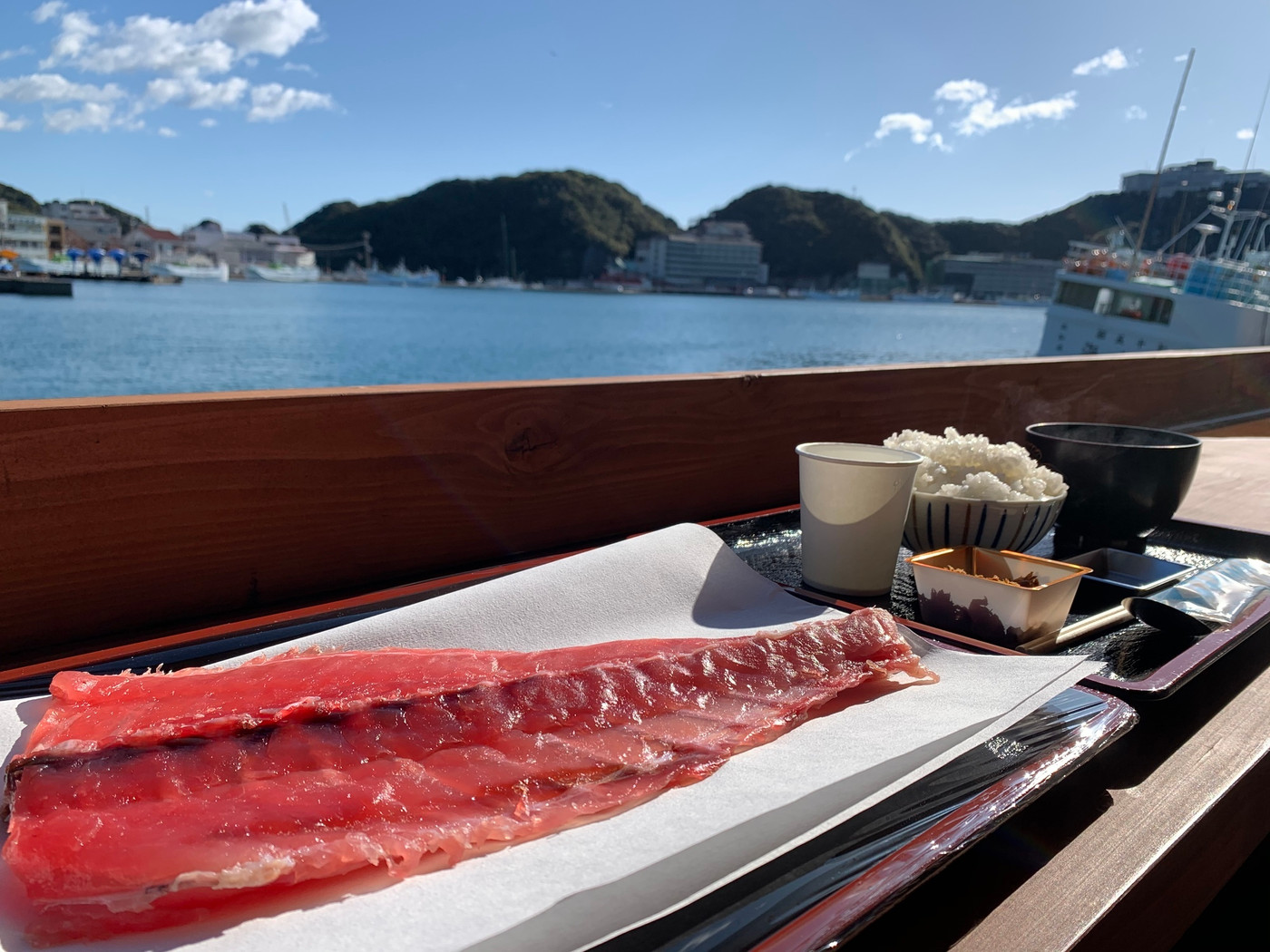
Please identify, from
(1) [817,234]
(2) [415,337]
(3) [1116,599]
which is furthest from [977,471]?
(1) [817,234]

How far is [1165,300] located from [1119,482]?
738 inches

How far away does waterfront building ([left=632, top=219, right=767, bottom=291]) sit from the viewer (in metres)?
78.5

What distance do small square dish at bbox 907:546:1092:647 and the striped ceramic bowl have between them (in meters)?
0.14

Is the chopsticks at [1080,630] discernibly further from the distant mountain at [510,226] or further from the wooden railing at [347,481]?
the distant mountain at [510,226]

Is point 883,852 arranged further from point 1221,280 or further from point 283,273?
point 283,273

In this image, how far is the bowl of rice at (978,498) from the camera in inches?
47.0

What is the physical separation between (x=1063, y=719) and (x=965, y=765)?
0.44 ft

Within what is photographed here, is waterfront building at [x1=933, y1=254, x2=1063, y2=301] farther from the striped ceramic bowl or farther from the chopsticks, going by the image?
the chopsticks

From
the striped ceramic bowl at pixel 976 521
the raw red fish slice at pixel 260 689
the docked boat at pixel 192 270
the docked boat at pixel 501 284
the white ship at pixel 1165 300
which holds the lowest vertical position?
the docked boat at pixel 501 284

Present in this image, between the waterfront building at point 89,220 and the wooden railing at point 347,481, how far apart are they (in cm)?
8715

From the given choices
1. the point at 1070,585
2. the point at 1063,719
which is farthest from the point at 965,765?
the point at 1070,585

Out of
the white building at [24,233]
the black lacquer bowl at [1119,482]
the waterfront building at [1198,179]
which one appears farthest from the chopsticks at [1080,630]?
the white building at [24,233]

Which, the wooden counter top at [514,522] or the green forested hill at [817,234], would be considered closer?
the wooden counter top at [514,522]

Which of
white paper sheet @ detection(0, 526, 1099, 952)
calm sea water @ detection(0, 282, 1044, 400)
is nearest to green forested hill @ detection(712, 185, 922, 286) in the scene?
calm sea water @ detection(0, 282, 1044, 400)
